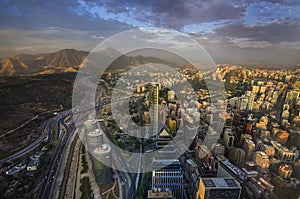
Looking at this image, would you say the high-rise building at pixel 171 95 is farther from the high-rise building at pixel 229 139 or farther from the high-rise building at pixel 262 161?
the high-rise building at pixel 262 161

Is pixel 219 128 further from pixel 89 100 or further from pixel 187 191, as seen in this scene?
pixel 89 100

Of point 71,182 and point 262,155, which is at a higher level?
point 262,155

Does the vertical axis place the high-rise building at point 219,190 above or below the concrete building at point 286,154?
above

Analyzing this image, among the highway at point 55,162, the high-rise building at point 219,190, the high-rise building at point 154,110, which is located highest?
the high-rise building at point 154,110

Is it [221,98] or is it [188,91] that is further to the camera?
[188,91]

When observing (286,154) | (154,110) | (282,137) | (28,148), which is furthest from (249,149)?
→ (28,148)

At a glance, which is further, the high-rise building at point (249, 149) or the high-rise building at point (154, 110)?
the high-rise building at point (154, 110)

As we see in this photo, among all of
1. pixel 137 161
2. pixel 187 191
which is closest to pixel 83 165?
pixel 137 161

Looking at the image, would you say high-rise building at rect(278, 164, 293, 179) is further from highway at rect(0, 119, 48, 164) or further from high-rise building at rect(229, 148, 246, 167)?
highway at rect(0, 119, 48, 164)

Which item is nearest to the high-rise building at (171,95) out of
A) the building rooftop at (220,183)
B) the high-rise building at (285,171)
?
the high-rise building at (285,171)
